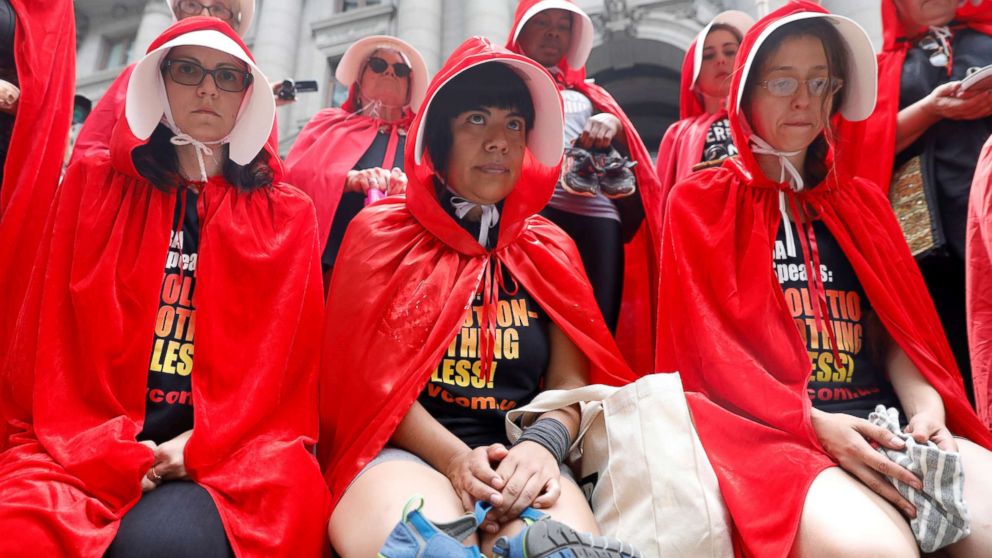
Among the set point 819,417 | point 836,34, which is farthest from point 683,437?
point 836,34

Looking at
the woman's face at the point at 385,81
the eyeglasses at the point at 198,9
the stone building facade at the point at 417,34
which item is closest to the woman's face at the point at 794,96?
the woman's face at the point at 385,81

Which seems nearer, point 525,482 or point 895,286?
point 525,482

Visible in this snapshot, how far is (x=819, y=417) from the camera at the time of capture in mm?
2014

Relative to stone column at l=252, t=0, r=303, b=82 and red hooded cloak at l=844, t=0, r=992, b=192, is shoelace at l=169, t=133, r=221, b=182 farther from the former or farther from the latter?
stone column at l=252, t=0, r=303, b=82

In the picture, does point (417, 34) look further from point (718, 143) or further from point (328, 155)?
point (718, 143)

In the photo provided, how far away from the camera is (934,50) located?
3.28 meters

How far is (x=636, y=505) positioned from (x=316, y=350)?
1.17 metres

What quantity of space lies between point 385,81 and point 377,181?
106 cm

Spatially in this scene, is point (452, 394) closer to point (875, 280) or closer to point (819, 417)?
point (819, 417)

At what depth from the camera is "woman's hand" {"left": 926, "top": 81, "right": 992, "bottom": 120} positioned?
115 inches

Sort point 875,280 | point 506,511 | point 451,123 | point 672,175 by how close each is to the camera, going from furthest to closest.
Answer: point 672,175, point 451,123, point 875,280, point 506,511

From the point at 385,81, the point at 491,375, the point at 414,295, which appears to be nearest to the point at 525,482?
the point at 491,375

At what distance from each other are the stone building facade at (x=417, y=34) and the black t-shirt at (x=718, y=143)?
5394 mm

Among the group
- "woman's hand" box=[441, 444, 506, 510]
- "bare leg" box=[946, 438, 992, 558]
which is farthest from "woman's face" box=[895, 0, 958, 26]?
"woman's hand" box=[441, 444, 506, 510]
